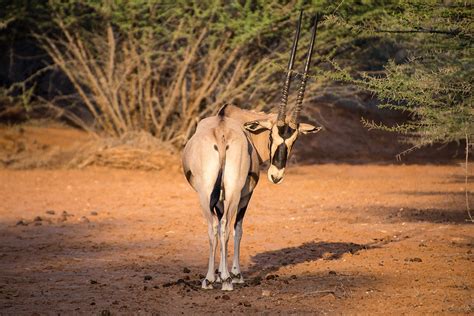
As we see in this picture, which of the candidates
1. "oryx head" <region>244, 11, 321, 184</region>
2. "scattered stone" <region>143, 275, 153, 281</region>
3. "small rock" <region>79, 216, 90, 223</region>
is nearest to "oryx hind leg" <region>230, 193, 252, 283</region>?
"oryx head" <region>244, 11, 321, 184</region>

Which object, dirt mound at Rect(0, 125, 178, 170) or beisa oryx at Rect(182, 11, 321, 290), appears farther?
dirt mound at Rect(0, 125, 178, 170)

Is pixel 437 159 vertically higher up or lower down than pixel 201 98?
lower down

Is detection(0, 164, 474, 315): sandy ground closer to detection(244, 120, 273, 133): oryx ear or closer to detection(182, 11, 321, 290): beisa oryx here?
detection(182, 11, 321, 290): beisa oryx

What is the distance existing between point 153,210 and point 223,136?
5260 millimetres

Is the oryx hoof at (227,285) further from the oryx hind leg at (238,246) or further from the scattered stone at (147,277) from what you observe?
the scattered stone at (147,277)

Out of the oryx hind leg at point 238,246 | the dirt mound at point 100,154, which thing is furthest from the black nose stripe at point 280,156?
the dirt mound at point 100,154

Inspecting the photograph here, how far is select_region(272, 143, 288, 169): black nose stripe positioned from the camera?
7030 mm

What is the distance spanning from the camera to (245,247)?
9.12m

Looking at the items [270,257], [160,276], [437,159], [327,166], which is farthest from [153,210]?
[437,159]

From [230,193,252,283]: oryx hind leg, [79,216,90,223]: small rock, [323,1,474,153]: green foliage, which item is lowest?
[79,216,90,223]: small rock

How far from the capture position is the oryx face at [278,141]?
23.0 feet

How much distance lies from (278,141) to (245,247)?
2311 millimetres

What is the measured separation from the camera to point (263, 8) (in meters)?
15.0

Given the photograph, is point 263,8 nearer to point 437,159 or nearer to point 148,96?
point 148,96
